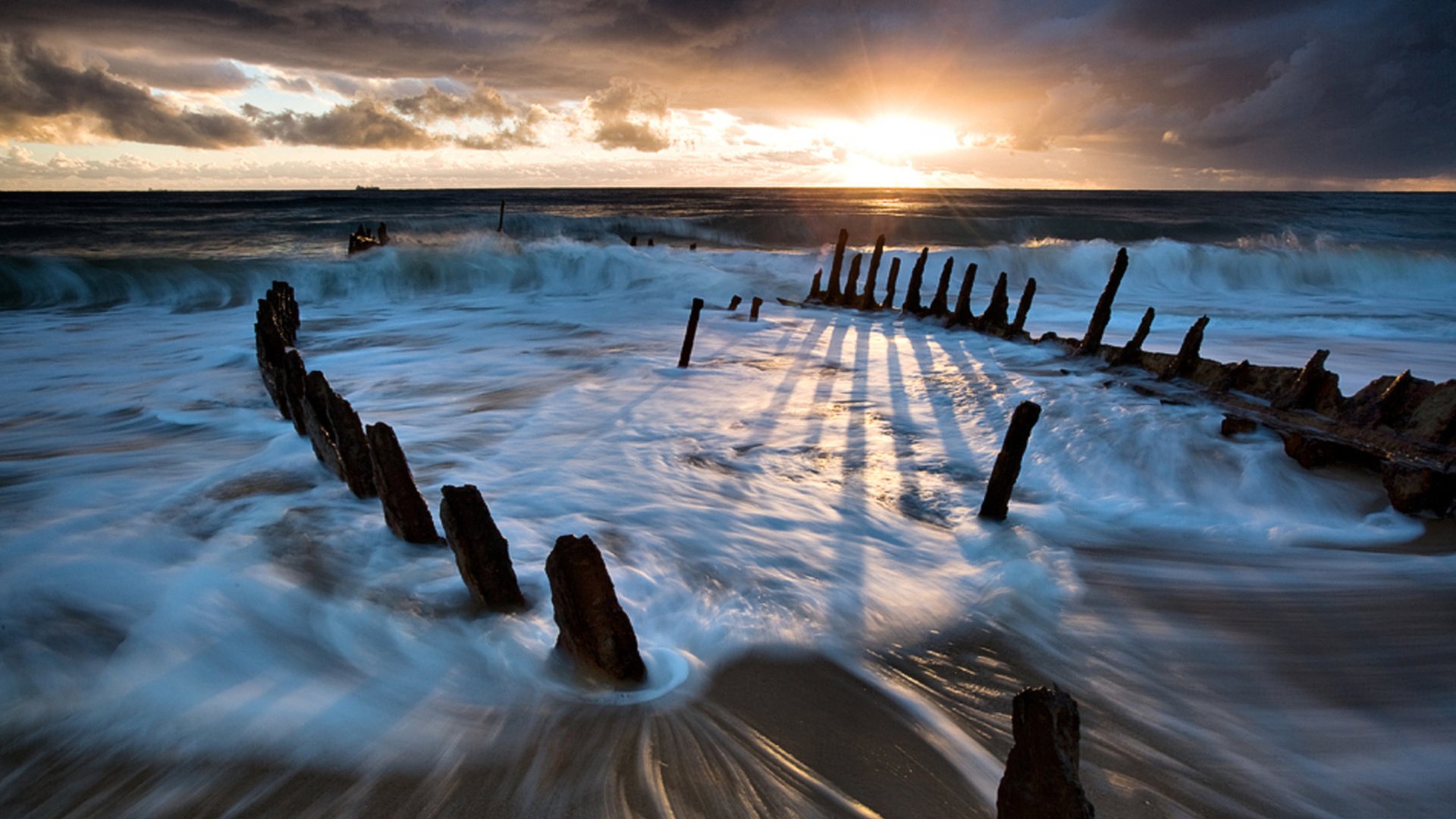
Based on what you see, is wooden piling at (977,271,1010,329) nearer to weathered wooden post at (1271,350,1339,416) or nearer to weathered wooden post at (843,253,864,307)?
weathered wooden post at (843,253,864,307)

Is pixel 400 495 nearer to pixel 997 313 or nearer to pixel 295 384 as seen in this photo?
pixel 295 384

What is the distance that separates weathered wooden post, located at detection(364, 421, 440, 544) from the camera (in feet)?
15.3

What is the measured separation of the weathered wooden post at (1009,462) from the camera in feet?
17.1

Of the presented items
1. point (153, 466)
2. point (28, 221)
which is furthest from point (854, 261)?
point (28, 221)

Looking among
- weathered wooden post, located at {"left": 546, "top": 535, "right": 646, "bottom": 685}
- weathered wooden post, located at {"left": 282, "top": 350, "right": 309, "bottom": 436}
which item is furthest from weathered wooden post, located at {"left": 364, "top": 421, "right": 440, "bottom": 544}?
weathered wooden post, located at {"left": 282, "top": 350, "right": 309, "bottom": 436}

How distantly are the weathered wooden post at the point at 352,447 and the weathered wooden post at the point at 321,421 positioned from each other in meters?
0.19

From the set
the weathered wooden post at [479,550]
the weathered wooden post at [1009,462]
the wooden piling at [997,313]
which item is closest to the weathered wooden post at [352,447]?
the weathered wooden post at [479,550]

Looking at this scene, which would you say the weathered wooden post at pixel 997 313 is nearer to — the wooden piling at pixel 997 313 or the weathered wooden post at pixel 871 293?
A: the wooden piling at pixel 997 313

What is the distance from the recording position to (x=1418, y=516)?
5.55m

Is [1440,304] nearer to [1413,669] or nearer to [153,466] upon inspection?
[1413,669]

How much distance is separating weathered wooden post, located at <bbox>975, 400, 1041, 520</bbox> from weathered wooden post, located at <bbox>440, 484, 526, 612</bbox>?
3.48m

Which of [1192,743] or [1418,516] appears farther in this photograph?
[1418,516]

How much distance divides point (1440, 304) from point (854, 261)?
18.5 m

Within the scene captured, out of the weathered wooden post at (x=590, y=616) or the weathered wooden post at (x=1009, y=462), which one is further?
the weathered wooden post at (x=1009, y=462)
